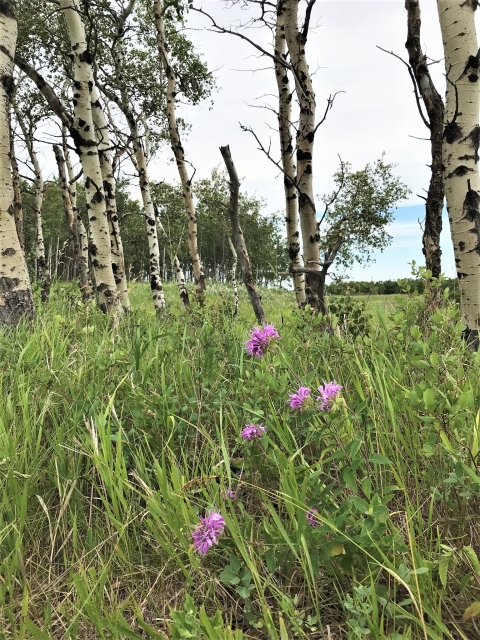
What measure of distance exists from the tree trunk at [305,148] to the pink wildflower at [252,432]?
267cm

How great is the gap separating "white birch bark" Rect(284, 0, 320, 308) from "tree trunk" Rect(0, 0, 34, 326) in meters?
3.09

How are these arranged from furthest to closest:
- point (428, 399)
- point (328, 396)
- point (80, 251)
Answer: point (80, 251) → point (328, 396) → point (428, 399)

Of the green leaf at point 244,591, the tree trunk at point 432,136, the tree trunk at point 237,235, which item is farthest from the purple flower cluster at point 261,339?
the tree trunk at point 432,136

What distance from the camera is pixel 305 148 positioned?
4.36m

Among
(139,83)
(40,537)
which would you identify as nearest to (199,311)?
(40,537)

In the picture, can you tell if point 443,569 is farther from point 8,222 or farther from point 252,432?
point 8,222

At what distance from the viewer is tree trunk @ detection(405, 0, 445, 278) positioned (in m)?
5.20

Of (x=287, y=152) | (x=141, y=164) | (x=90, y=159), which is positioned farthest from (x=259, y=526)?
(x=141, y=164)

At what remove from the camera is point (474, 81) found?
3.36 meters

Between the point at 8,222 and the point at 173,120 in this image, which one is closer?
the point at 8,222

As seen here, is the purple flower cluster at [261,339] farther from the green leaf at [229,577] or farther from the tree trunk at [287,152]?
the tree trunk at [287,152]

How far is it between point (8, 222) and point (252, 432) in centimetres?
426

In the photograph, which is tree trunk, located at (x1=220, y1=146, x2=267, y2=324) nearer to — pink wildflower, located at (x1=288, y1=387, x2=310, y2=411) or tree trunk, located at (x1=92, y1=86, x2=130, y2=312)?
pink wildflower, located at (x1=288, y1=387, x2=310, y2=411)

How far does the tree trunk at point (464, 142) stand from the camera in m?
3.34
